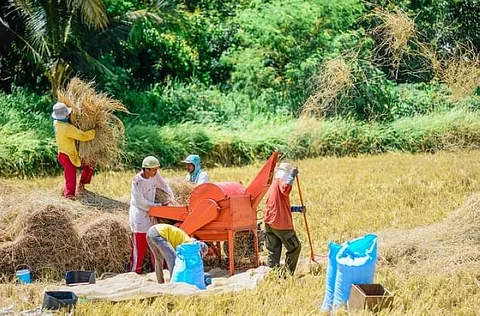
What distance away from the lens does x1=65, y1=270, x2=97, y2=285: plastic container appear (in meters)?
7.56

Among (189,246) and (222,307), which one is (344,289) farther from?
(189,246)

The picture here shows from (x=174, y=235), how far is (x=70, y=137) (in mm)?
2602

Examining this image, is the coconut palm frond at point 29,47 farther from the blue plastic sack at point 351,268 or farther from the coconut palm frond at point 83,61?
the blue plastic sack at point 351,268

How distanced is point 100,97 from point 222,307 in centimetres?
437

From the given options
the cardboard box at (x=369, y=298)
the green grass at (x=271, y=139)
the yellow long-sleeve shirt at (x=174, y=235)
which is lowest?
the green grass at (x=271, y=139)

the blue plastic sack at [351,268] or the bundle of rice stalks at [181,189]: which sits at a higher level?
the blue plastic sack at [351,268]

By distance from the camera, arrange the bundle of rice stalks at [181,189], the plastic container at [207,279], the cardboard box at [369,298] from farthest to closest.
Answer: the bundle of rice stalks at [181,189] < the plastic container at [207,279] < the cardboard box at [369,298]

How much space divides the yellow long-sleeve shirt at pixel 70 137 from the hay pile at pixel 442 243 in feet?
12.3

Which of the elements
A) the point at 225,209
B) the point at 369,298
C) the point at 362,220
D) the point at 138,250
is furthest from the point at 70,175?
the point at 369,298

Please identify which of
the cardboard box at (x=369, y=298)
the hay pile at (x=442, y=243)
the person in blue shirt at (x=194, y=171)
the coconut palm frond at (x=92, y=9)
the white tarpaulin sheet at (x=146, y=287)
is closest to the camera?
the cardboard box at (x=369, y=298)

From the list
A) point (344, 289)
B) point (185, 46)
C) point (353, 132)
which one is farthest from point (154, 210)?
point (185, 46)

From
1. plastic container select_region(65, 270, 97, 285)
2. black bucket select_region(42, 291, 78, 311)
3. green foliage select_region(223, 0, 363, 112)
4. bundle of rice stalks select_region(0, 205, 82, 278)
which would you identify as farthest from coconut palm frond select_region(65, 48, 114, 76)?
black bucket select_region(42, 291, 78, 311)

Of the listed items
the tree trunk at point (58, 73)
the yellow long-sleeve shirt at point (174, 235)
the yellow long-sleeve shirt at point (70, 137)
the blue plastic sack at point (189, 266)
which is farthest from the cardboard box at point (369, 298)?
the tree trunk at point (58, 73)

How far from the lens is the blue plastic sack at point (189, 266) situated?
281 inches
